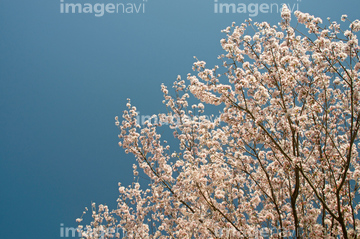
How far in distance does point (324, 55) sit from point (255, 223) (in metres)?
2.45

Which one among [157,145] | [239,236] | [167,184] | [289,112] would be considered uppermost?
[157,145]

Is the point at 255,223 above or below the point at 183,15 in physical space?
below

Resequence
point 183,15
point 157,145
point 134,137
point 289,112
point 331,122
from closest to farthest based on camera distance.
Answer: point 289,112, point 331,122, point 134,137, point 157,145, point 183,15

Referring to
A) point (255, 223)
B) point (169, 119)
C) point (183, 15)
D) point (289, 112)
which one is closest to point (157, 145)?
point (169, 119)

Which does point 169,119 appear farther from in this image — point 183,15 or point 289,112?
point 183,15

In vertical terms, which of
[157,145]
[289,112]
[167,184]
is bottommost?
[167,184]

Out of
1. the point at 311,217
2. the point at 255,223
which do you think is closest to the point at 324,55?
the point at 311,217

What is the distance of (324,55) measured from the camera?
145 inches

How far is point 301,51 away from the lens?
4320 mm

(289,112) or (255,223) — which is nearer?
(289,112)

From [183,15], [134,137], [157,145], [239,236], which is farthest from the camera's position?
[183,15]

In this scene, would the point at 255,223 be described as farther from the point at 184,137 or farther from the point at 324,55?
the point at 324,55

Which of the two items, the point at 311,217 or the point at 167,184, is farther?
the point at 167,184

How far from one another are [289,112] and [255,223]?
5.75ft
